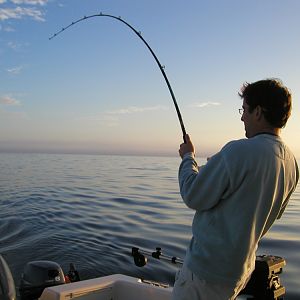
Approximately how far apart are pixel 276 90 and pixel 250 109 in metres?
0.14

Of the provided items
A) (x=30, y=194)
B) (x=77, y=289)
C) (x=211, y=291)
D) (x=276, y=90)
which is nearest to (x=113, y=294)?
(x=77, y=289)

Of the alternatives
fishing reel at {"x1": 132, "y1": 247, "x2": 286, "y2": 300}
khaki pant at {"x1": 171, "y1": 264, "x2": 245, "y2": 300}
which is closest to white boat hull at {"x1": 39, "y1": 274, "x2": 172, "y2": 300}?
fishing reel at {"x1": 132, "y1": 247, "x2": 286, "y2": 300}

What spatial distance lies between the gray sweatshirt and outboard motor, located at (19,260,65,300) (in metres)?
2.37

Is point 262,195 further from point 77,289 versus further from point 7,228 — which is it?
point 7,228

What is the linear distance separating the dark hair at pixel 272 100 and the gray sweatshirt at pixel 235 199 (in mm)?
100

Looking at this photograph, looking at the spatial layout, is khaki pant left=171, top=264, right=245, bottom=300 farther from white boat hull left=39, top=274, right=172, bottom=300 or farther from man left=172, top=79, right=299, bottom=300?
white boat hull left=39, top=274, right=172, bottom=300

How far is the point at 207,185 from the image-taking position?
182cm

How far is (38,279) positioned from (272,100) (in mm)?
2997

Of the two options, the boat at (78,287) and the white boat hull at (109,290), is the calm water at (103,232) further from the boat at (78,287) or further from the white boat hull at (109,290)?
the white boat hull at (109,290)

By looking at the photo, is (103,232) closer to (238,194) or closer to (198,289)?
(198,289)

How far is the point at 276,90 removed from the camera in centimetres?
188

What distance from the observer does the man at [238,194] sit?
70.6 inches

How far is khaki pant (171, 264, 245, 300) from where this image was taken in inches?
74.5

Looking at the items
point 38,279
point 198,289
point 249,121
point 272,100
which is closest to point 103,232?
point 38,279
